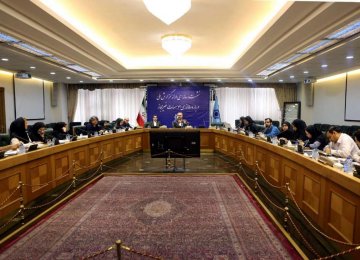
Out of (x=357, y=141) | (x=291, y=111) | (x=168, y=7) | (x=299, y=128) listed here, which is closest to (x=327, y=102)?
(x=291, y=111)

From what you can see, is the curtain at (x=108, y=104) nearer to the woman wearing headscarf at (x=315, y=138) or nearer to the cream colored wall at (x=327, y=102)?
the cream colored wall at (x=327, y=102)

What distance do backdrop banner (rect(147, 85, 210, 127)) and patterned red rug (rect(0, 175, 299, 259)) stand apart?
25.1 ft

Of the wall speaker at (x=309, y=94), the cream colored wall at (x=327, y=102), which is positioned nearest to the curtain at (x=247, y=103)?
the cream colored wall at (x=327, y=102)

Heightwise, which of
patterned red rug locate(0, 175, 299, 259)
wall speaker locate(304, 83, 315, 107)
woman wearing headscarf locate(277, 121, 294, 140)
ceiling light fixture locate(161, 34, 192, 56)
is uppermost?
ceiling light fixture locate(161, 34, 192, 56)

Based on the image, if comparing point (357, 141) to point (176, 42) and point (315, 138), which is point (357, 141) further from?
point (176, 42)

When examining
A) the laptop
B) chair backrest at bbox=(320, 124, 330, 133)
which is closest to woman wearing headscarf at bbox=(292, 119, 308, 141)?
chair backrest at bbox=(320, 124, 330, 133)

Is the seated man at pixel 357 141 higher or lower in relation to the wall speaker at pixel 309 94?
lower

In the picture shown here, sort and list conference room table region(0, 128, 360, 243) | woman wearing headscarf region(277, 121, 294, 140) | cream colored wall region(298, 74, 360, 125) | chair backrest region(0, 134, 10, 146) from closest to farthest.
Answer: conference room table region(0, 128, 360, 243) < chair backrest region(0, 134, 10, 146) < woman wearing headscarf region(277, 121, 294, 140) < cream colored wall region(298, 74, 360, 125)

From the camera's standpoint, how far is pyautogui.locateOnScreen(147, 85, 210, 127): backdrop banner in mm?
12227

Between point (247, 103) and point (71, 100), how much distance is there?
832 centimetres

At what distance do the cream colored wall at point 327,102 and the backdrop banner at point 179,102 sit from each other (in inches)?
169

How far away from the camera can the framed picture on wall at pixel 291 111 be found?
1166 cm


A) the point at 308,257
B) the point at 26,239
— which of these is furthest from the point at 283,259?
the point at 26,239

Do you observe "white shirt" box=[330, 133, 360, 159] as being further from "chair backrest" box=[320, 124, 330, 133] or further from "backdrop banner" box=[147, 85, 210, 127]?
"backdrop banner" box=[147, 85, 210, 127]
